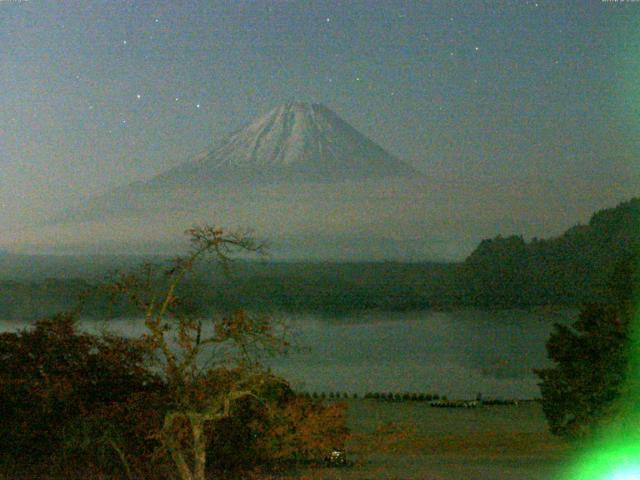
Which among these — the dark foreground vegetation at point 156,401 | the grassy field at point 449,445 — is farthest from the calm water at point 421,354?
the grassy field at point 449,445

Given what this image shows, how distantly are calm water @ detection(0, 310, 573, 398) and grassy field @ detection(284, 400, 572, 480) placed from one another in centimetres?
261

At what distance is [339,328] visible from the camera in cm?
7869

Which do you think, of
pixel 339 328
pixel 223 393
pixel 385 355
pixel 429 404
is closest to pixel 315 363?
pixel 385 355

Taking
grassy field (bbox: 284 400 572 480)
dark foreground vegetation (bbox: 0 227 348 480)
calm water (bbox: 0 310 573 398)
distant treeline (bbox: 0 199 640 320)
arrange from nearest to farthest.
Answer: dark foreground vegetation (bbox: 0 227 348 480) → grassy field (bbox: 284 400 572 480) → calm water (bbox: 0 310 573 398) → distant treeline (bbox: 0 199 640 320)

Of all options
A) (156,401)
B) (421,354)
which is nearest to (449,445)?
(156,401)

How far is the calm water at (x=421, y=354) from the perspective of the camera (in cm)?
3681

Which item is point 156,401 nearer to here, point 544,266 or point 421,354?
point 421,354

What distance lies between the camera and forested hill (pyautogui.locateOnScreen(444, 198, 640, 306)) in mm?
96188

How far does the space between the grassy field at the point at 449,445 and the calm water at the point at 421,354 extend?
2.61 m

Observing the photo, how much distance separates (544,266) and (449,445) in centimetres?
8675

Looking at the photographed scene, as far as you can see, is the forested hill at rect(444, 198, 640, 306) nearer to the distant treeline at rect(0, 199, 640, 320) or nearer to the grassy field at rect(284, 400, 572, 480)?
the distant treeline at rect(0, 199, 640, 320)

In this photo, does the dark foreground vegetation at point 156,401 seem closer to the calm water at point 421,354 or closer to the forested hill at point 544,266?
the calm water at point 421,354

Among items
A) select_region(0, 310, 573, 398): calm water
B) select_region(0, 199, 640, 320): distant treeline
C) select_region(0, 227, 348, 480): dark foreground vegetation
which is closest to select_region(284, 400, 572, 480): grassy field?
select_region(0, 227, 348, 480): dark foreground vegetation

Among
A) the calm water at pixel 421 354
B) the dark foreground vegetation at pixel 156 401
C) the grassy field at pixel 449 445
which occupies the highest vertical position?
the dark foreground vegetation at pixel 156 401
